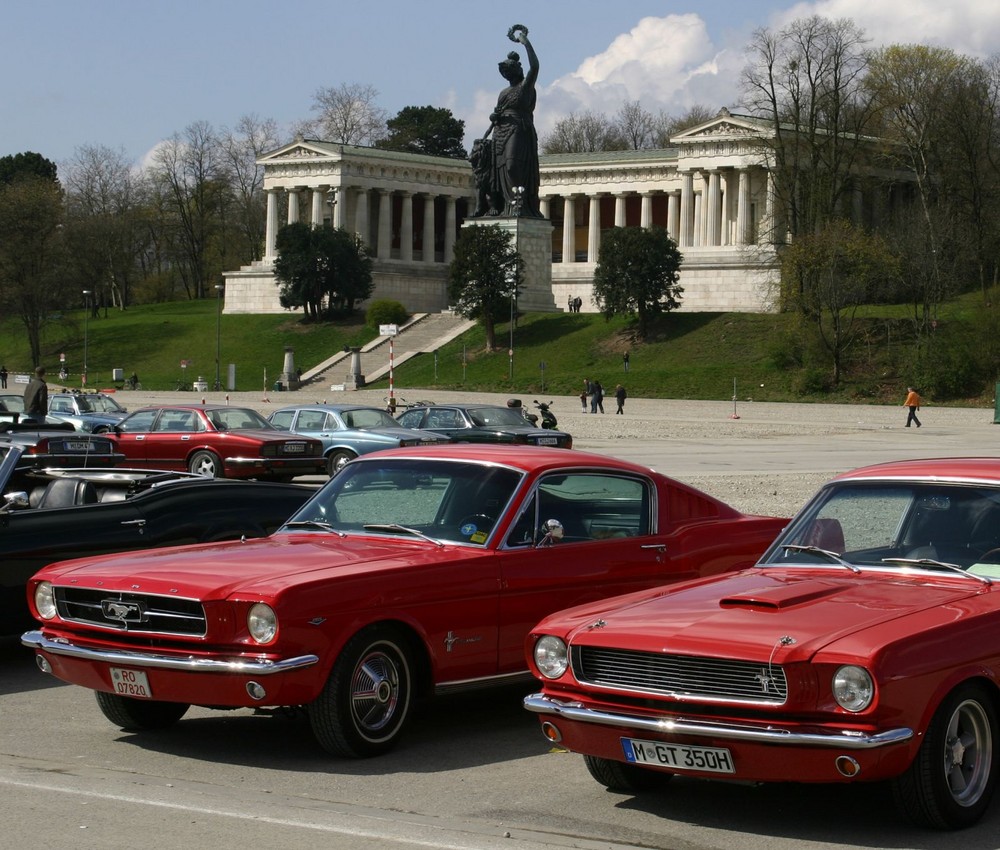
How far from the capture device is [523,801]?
23.0 ft

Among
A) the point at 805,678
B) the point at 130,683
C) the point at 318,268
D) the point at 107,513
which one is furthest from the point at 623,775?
the point at 318,268

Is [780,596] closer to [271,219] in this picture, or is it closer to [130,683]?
[130,683]

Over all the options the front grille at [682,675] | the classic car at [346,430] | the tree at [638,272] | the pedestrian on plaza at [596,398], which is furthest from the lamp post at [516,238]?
the front grille at [682,675]

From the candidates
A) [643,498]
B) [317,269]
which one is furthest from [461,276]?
[643,498]

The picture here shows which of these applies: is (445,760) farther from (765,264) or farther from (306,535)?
(765,264)

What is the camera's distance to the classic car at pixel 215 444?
88.9ft

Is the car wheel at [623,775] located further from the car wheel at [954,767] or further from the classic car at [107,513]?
the classic car at [107,513]

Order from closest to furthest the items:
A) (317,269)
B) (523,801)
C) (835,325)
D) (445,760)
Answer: (523,801) < (445,760) < (835,325) < (317,269)

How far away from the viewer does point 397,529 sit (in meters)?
→ 8.68

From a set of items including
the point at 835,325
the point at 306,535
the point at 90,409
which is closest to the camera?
the point at 306,535

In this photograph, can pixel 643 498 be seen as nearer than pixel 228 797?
No

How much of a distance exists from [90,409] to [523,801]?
32924 mm

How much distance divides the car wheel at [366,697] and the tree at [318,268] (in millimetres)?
94959

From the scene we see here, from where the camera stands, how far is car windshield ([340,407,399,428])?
101 feet
